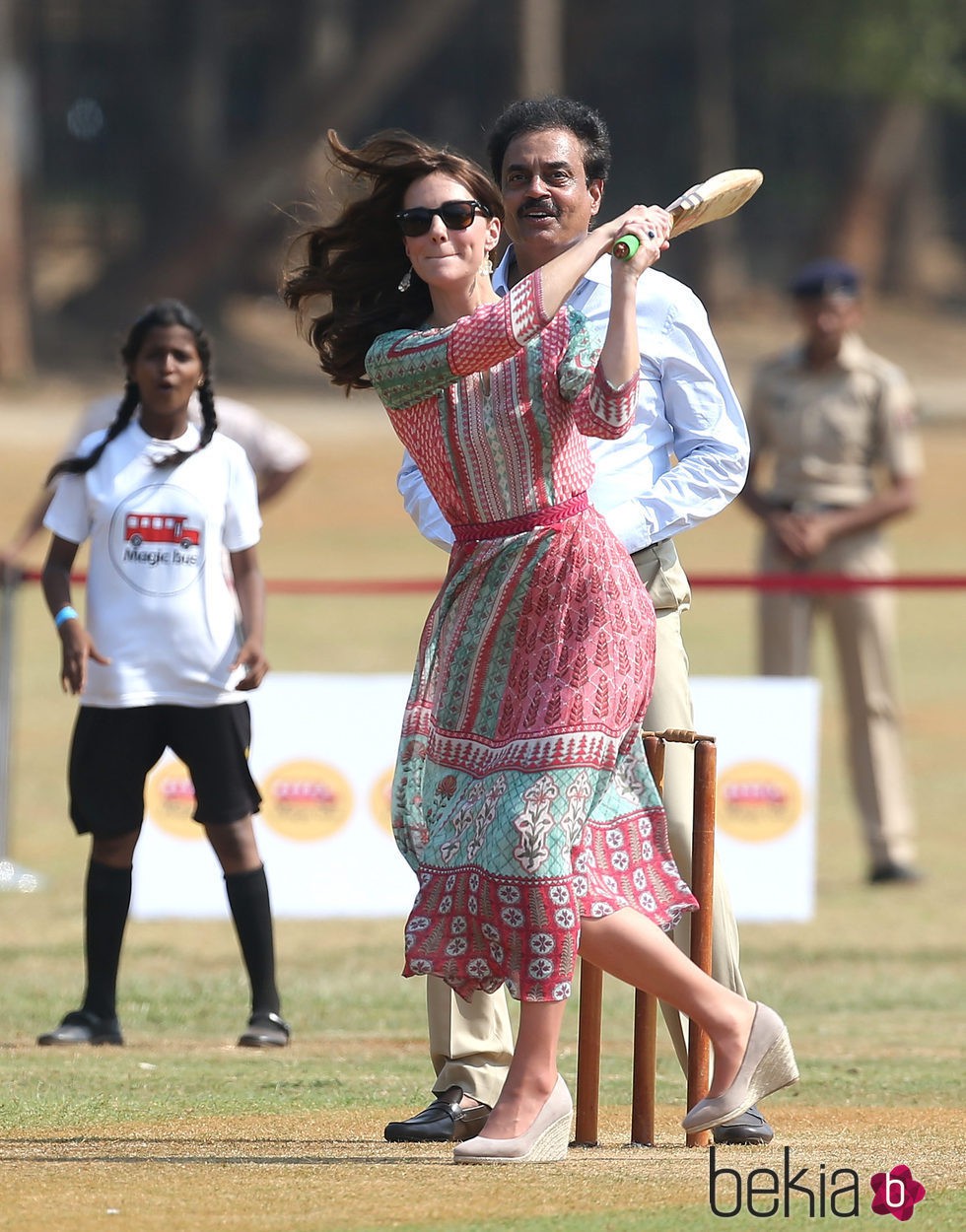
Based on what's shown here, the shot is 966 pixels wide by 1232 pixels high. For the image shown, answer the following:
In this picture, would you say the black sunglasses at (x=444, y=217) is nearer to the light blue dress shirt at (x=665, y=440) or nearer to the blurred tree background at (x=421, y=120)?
the light blue dress shirt at (x=665, y=440)

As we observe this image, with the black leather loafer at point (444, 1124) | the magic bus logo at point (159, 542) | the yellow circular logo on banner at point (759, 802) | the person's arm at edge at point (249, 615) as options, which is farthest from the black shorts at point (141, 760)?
the yellow circular logo on banner at point (759, 802)

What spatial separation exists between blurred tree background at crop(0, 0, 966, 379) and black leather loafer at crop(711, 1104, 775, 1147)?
85.7 ft

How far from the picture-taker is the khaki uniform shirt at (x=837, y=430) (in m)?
10.4

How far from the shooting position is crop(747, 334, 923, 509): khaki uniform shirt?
10.4 m

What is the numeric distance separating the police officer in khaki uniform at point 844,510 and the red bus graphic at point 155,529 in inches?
168

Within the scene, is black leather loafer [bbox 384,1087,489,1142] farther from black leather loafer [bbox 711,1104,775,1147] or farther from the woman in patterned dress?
black leather loafer [bbox 711,1104,775,1147]

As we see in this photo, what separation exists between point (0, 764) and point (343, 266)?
556cm

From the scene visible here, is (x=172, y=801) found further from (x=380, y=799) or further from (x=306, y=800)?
(x=380, y=799)

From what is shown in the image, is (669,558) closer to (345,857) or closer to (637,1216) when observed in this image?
(637,1216)

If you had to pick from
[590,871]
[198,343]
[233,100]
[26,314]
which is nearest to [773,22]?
[233,100]

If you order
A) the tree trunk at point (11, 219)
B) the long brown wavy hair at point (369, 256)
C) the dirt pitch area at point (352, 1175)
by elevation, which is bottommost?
the dirt pitch area at point (352, 1175)

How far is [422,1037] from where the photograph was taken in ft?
22.7

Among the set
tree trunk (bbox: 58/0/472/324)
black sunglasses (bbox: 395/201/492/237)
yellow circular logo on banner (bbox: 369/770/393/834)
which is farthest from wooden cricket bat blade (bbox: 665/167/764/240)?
tree trunk (bbox: 58/0/472/324)

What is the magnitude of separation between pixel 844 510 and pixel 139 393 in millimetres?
4587
